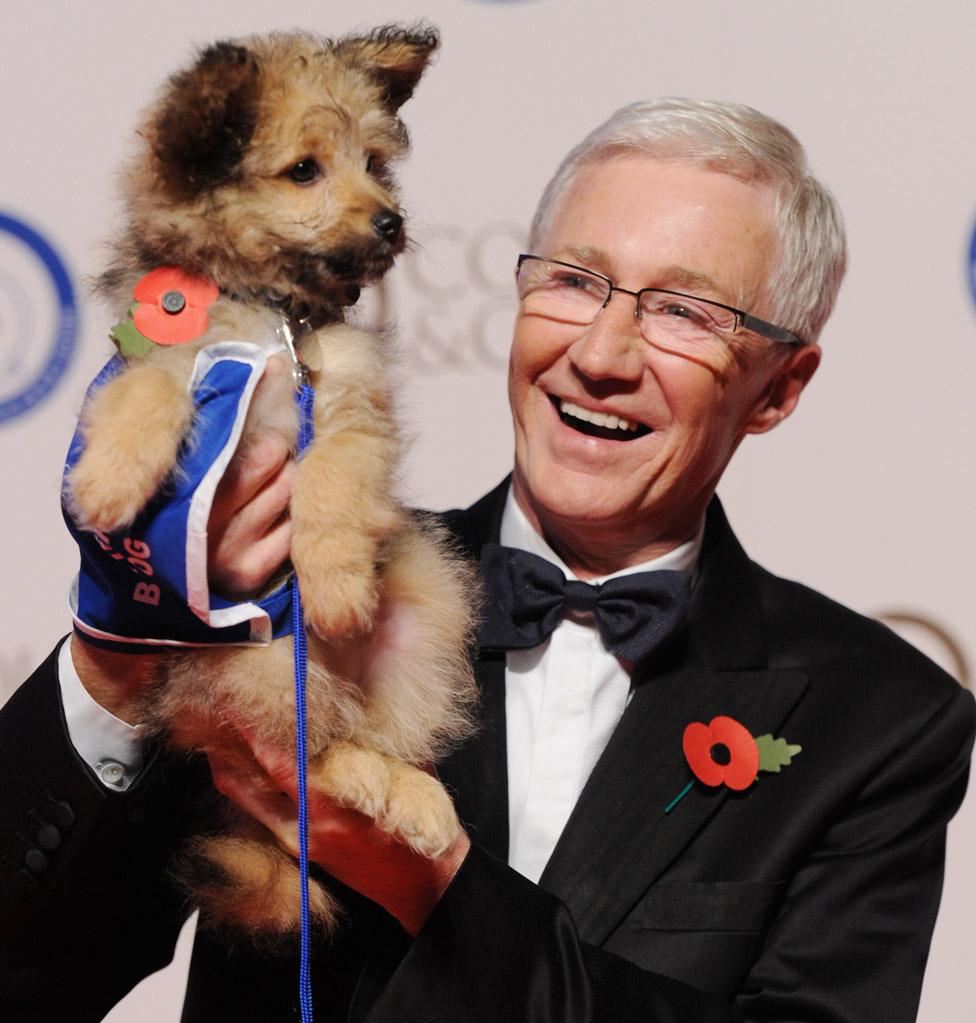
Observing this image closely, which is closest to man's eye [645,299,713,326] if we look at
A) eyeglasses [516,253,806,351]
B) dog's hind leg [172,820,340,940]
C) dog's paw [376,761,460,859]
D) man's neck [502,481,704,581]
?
eyeglasses [516,253,806,351]

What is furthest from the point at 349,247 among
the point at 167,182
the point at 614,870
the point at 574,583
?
the point at 614,870

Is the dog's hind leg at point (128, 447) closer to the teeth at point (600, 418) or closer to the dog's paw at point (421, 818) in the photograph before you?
the dog's paw at point (421, 818)

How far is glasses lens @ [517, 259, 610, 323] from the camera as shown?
5.70 feet

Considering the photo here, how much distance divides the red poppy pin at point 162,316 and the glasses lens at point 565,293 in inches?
21.0

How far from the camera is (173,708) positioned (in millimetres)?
1397

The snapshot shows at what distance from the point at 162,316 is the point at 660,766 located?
33.6 inches

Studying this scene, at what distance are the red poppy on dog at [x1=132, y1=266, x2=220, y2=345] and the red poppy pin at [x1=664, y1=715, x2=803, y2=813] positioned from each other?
0.83 m

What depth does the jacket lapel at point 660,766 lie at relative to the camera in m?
1.55

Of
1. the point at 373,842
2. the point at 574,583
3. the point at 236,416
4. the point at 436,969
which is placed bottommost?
the point at 436,969

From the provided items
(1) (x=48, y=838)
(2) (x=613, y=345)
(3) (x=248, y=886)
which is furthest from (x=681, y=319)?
(1) (x=48, y=838)

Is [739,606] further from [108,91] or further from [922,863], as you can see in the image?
[108,91]

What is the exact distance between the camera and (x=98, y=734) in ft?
4.69

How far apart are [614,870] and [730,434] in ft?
2.26

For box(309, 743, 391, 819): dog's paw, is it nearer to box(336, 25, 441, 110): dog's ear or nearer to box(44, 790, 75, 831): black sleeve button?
box(44, 790, 75, 831): black sleeve button
